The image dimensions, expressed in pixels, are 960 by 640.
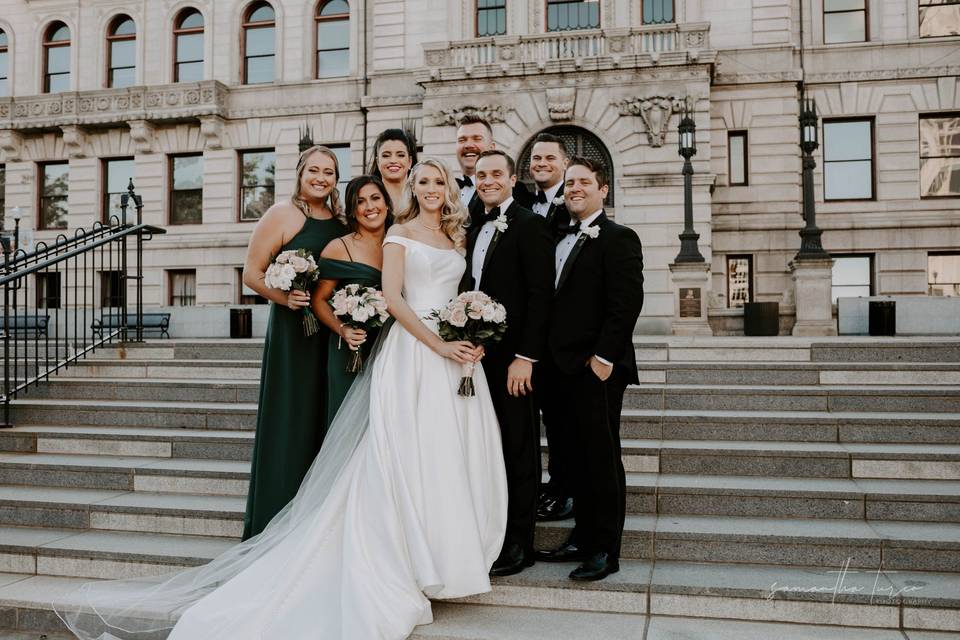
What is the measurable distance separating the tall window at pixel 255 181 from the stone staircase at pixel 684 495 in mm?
18170

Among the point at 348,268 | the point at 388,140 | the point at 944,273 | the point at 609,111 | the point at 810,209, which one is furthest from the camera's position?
the point at 944,273

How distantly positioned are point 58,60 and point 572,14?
67.0 feet

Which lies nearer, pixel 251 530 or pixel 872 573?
pixel 872 573

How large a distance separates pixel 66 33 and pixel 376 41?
13.5 meters

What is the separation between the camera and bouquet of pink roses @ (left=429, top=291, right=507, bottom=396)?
13.4 ft

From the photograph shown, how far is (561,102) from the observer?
20.8 m

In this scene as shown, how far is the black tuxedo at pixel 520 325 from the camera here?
174 inches

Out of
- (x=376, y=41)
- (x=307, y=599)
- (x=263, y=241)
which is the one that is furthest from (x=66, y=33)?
(x=307, y=599)

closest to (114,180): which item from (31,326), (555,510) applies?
(31,326)

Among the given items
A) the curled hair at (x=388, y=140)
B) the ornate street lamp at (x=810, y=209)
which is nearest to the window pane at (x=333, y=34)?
the ornate street lamp at (x=810, y=209)

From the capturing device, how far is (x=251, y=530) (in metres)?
4.77

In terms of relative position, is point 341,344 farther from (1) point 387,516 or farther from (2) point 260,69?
(2) point 260,69

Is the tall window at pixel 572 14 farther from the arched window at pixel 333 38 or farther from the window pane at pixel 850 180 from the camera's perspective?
the window pane at pixel 850 180

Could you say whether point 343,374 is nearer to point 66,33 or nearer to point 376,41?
point 376,41
